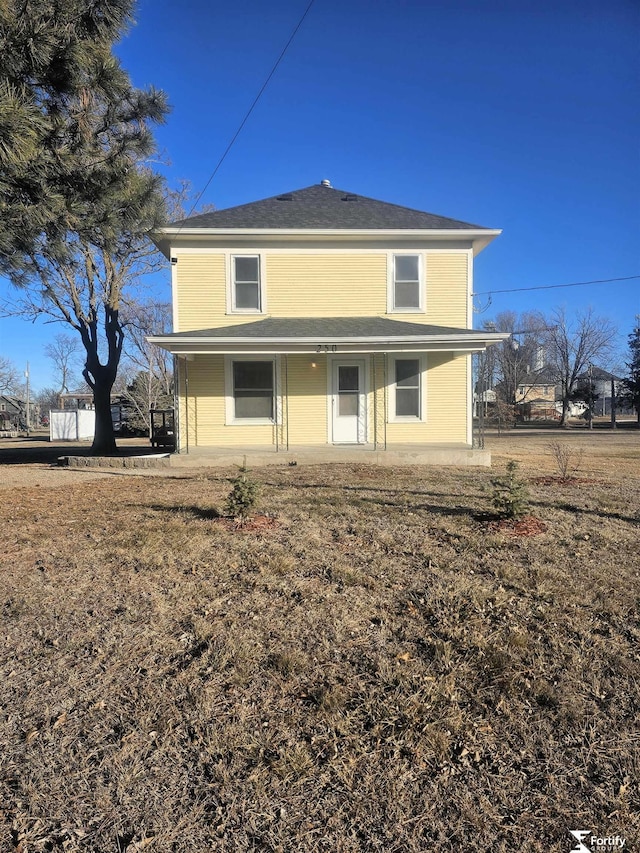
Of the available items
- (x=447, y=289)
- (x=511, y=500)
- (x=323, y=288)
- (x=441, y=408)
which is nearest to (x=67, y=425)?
(x=323, y=288)

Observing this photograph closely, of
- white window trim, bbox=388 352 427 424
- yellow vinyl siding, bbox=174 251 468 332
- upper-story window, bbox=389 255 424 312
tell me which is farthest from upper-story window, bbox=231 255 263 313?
white window trim, bbox=388 352 427 424

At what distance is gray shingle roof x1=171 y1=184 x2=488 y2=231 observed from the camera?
1238cm

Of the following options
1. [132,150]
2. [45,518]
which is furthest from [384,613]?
[132,150]

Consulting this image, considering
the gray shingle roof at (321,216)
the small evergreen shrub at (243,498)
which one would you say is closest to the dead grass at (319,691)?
the small evergreen shrub at (243,498)

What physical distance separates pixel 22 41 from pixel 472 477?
8144mm

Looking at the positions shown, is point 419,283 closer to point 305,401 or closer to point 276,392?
point 305,401

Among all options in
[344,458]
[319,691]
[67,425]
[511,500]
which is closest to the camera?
[319,691]

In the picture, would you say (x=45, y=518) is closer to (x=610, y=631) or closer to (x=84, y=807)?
(x=84, y=807)

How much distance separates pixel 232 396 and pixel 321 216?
16.8 ft

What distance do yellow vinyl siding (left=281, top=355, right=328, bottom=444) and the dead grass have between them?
7568mm

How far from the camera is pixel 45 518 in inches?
245

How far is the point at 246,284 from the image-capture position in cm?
1258

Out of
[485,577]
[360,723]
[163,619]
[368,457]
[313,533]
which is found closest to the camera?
[360,723]

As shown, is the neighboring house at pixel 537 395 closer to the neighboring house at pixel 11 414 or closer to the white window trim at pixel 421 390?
the white window trim at pixel 421 390
